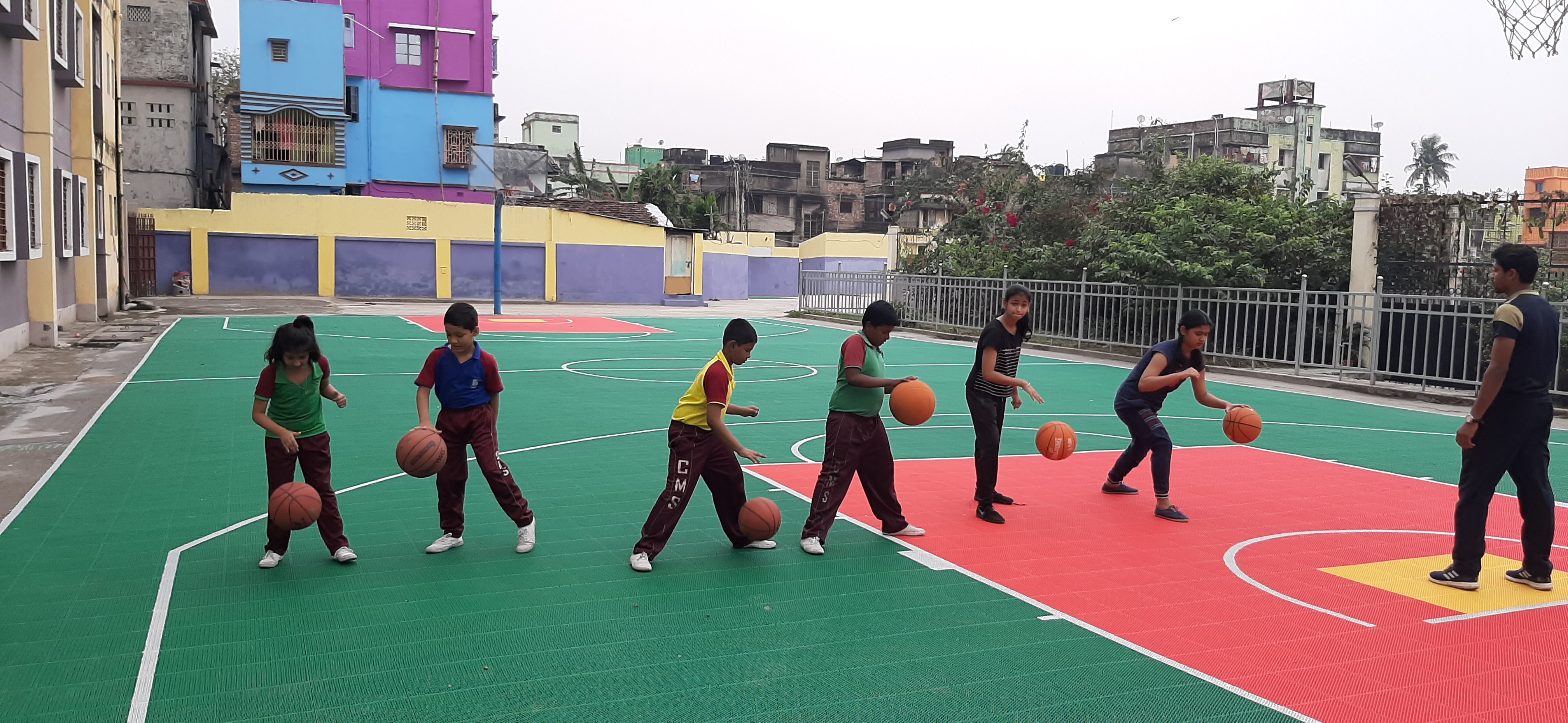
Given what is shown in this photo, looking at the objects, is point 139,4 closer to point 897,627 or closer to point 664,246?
point 664,246

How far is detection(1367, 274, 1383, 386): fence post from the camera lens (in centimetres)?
1675

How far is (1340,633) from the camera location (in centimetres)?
561

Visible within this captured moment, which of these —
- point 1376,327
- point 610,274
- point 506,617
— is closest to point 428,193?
point 610,274

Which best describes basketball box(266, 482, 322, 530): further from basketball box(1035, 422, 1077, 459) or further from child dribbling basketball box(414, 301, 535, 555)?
basketball box(1035, 422, 1077, 459)

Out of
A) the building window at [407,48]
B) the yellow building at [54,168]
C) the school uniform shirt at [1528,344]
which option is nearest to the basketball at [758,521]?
the school uniform shirt at [1528,344]

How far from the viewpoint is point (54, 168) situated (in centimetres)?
1916

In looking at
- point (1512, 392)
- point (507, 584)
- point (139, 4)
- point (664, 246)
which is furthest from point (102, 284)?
point (1512, 392)

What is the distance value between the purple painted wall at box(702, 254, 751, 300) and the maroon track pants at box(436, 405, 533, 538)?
47593 millimetres


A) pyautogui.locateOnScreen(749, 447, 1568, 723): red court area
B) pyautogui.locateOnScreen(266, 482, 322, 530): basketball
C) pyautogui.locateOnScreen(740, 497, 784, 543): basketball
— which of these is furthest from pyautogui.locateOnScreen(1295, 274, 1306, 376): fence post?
pyautogui.locateOnScreen(266, 482, 322, 530): basketball

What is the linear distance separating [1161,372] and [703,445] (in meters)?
3.55

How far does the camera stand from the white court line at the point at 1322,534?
5.89m

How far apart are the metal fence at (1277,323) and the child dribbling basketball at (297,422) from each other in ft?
39.0

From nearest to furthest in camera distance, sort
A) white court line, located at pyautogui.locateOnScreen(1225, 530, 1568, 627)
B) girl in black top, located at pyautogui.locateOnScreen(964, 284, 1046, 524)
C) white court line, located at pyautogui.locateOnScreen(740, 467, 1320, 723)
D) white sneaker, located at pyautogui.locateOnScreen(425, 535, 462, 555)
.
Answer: white court line, located at pyautogui.locateOnScreen(740, 467, 1320, 723)
white court line, located at pyautogui.locateOnScreen(1225, 530, 1568, 627)
white sneaker, located at pyautogui.locateOnScreen(425, 535, 462, 555)
girl in black top, located at pyautogui.locateOnScreen(964, 284, 1046, 524)

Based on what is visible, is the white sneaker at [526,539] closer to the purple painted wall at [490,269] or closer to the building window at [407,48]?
the purple painted wall at [490,269]
